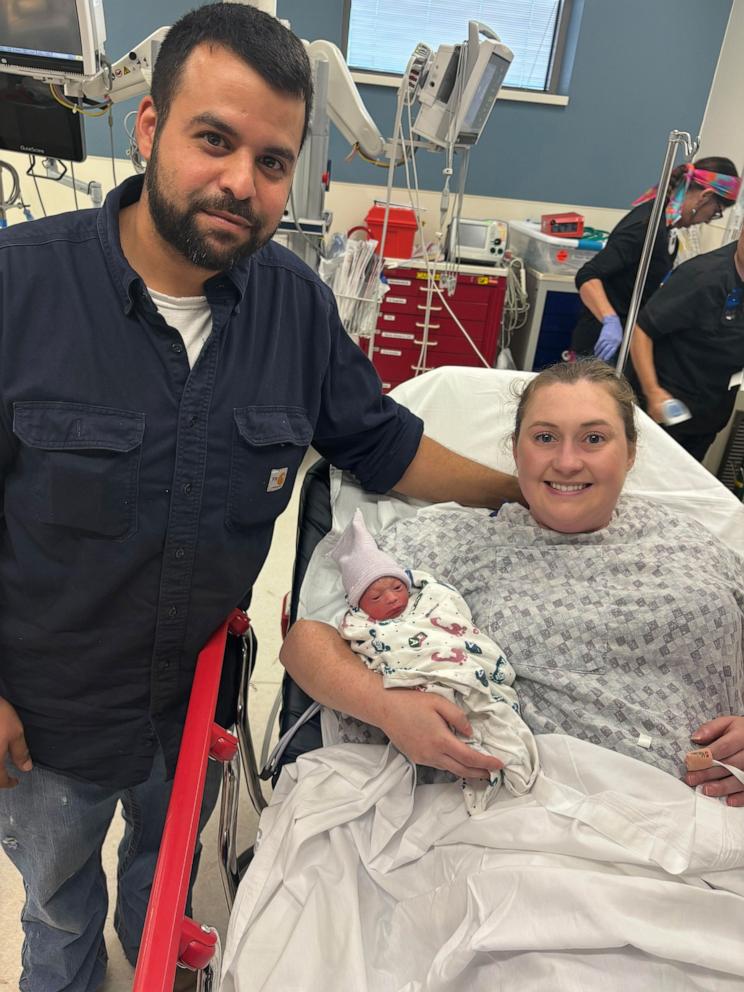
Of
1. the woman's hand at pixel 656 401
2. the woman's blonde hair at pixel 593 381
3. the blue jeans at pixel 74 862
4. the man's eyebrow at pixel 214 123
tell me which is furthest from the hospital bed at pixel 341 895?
the woman's hand at pixel 656 401

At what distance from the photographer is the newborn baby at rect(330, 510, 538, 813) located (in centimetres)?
104

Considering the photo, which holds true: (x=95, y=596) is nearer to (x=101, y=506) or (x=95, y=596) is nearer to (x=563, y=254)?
(x=101, y=506)

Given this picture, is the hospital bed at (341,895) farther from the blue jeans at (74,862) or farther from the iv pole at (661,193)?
the iv pole at (661,193)

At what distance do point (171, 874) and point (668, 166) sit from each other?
6.30 ft

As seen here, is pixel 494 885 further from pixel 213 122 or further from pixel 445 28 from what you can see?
pixel 445 28

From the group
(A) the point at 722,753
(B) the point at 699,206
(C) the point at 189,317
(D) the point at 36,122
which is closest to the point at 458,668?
(A) the point at 722,753

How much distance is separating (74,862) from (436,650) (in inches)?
29.0

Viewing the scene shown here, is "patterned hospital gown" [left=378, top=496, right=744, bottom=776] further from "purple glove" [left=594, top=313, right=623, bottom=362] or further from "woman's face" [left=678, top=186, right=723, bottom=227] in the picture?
"woman's face" [left=678, top=186, right=723, bottom=227]

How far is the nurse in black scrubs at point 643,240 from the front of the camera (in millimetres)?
2586

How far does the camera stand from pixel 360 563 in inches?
49.8

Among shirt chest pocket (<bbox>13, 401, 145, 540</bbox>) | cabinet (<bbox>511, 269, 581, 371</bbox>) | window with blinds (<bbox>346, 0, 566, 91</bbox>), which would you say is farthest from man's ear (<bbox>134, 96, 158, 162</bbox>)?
window with blinds (<bbox>346, 0, 566, 91</bbox>)

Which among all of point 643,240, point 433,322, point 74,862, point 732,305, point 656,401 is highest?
point 643,240

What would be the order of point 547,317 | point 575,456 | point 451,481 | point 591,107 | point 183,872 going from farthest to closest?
point 591,107 → point 547,317 → point 451,481 → point 575,456 → point 183,872

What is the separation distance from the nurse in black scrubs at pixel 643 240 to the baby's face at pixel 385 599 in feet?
6.27
